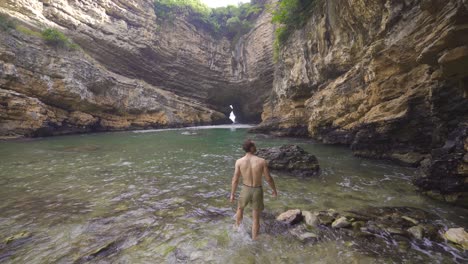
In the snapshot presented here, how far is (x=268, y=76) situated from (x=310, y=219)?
30.4m

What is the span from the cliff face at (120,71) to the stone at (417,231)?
23.3m

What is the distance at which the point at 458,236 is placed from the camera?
3.11 meters

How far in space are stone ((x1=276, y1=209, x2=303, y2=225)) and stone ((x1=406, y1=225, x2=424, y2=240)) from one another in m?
1.60

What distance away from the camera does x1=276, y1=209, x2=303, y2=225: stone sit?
12.4 ft

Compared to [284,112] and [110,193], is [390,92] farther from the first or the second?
[284,112]

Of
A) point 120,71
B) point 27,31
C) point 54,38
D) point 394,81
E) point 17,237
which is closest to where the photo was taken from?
point 17,237

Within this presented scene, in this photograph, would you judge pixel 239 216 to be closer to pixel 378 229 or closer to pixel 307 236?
pixel 307 236

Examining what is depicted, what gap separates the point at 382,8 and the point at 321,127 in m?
7.52

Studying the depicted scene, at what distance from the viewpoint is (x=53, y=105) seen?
20484 mm

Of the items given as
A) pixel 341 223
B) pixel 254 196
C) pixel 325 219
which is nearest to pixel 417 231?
pixel 341 223

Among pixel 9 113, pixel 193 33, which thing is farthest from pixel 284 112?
pixel 193 33

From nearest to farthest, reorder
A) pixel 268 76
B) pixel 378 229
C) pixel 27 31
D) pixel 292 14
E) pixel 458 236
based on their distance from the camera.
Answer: pixel 458 236 → pixel 378 229 → pixel 292 14 → pixel 27 31 → pixel 268 76

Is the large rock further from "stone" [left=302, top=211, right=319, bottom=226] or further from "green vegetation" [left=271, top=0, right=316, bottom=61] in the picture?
"green vegetation" [left=271, top=0, right=316, bottom=61]

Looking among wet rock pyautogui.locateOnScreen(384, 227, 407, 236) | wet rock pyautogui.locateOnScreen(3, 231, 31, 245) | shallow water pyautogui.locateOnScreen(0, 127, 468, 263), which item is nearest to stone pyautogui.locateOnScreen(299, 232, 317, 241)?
shallow water pyautogui.locateOnScreen(0, 127, 468, 263)
